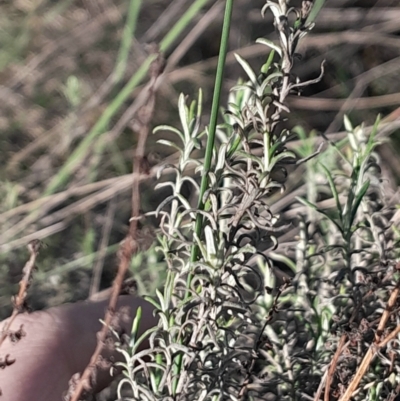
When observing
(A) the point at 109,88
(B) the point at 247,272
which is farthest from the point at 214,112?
(A) the point at 109,88

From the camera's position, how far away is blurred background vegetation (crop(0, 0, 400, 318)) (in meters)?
1.67

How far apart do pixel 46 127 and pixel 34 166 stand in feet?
0.68

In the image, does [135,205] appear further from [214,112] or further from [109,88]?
[109,88]

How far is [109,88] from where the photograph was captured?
6.19 ft

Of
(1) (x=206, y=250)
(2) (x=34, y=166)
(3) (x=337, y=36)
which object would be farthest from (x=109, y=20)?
(1) (x=206, y=250)

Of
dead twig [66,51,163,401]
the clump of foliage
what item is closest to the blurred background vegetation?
the clump of foliage

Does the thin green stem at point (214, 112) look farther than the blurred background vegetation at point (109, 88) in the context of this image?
No

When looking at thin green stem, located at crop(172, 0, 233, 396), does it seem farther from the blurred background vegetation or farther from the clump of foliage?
the blurred background vegetation

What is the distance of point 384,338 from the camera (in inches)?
23.1

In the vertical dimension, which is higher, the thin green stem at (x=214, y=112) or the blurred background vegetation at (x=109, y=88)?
the blurred background vegetation at (x=109, y=88)

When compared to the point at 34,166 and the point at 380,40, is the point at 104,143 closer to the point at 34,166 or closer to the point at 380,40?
the point at 34,166

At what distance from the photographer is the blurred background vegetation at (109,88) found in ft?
5.48

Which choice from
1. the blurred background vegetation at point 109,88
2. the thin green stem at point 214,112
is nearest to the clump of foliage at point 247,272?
the thin green stem at point 214,112

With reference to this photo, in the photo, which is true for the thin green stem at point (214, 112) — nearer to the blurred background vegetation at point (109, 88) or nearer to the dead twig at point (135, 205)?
the dead twig at point (135, 205)
